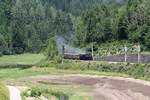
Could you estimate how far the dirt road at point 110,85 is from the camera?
6031 centimetres

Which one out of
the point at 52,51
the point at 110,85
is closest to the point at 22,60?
the point at 52,51

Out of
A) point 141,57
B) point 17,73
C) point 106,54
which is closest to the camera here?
point 141,57

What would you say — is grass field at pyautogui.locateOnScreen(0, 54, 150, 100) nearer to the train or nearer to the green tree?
the train

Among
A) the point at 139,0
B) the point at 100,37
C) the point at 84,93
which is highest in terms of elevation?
the point at 139,0

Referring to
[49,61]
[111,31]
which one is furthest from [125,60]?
[111,31]

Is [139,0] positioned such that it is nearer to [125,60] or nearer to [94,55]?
[94,55]

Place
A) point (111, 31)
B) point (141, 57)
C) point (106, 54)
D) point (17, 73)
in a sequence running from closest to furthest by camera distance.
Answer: point (141, 57) < point (17, 73) < point (106, 54) < point (111, 31)

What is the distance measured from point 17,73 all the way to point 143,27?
93.2ft

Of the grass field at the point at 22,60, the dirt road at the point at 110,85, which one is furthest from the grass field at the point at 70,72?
the grass field at the point at 22,60

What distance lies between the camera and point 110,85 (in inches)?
2822

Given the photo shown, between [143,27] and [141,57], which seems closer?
[141,57]

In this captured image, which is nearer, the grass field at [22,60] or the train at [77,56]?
the train at [77,56]

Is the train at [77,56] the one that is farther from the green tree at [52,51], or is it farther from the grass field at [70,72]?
the green tree at [52,51]

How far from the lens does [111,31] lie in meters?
114
